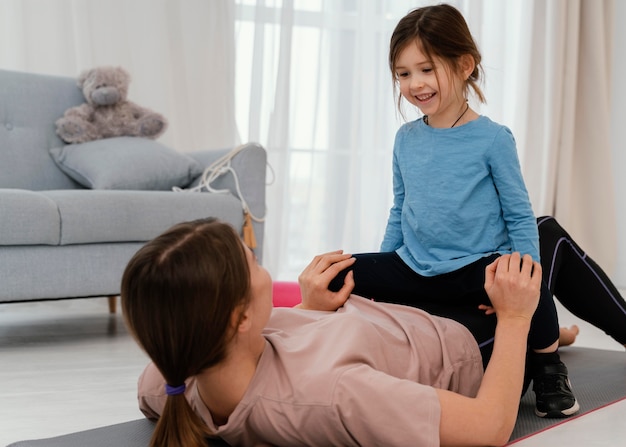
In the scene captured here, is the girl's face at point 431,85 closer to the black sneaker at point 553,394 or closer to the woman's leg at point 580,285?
the woman's leg at point 580,285

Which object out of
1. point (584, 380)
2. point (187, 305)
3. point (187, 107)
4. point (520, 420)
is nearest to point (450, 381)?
point (520, 420)

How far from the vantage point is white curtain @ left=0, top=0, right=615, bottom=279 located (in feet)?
11.6

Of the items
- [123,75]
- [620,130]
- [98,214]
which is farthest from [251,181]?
[620,130]

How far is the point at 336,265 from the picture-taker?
1.49m

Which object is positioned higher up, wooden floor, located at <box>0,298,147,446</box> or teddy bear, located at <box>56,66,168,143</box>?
teddy bear, located at <box>56,66,168,143</box>

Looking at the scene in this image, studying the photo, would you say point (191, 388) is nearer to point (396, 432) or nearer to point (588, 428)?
point (396, 432)

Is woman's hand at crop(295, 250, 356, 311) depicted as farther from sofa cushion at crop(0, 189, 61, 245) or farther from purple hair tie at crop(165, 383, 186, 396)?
sofa cushion at crop(0, 189, 61, 245)

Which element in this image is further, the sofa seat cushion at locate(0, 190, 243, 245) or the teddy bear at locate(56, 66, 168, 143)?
the teddy bear at locate(56, 66, 168, 143)

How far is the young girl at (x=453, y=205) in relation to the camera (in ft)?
4.72

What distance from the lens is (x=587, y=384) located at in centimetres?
173

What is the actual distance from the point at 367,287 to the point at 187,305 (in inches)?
23.9

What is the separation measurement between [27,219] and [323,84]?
6.86ft

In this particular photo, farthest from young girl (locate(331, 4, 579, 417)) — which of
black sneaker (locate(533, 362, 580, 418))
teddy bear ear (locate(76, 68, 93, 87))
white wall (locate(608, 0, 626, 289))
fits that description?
white wall (locate(608, 0, 626, 289))

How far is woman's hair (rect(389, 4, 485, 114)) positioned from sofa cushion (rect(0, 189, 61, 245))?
1.17 metres
